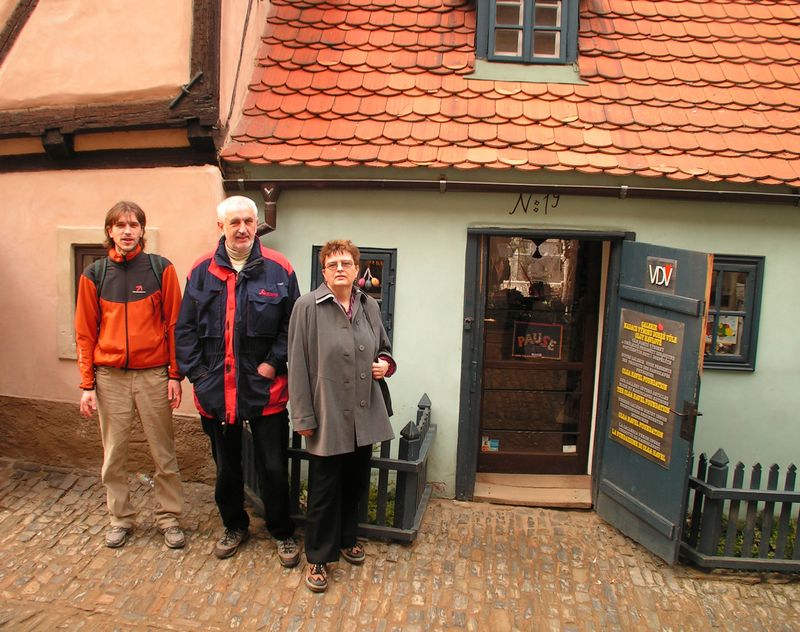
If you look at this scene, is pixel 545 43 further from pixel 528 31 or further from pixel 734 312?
pixel 734 312

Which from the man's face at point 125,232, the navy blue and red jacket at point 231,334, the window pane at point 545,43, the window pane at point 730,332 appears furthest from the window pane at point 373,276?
the window pane at point 730,332

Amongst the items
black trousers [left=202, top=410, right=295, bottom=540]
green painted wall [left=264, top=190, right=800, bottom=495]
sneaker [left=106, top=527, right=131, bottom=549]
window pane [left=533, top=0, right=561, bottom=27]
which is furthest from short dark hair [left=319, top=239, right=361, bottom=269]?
window pane [left=533, top=0, right=561, bottom=27]

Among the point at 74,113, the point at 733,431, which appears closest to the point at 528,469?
the point at 733,431

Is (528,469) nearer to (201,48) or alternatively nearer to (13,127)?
(201,48)

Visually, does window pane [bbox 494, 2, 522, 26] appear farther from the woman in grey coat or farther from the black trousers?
→ the black trousers

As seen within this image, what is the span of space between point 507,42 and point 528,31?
0.21 meters

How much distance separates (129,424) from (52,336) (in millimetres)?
1837

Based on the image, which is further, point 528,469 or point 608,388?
point 528,469

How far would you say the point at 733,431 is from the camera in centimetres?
523

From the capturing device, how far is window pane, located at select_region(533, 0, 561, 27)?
578cm

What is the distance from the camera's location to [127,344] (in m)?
4.04

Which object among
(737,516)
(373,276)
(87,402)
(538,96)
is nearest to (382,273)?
(373,276)

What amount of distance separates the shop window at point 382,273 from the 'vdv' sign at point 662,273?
195cm

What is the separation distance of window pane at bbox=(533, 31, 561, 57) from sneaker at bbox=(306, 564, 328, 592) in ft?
15.1
